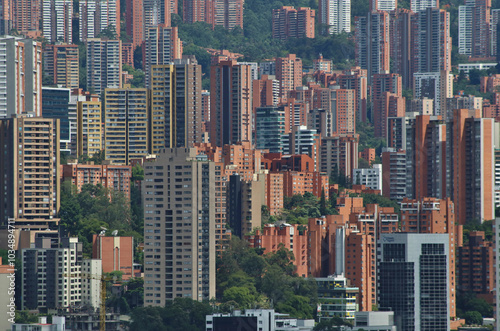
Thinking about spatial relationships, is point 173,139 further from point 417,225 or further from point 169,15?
point 169,15

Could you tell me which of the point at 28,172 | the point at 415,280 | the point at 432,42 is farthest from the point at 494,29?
the point at 415,280

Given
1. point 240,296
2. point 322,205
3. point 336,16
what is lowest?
point 240,296

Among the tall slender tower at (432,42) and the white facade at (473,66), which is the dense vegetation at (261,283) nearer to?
the tall slender tower at (432,42)

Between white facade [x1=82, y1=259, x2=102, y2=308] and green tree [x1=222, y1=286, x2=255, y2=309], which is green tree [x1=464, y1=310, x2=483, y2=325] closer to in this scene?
green tree [x1=222, y1=286, x2=255, y2=309]

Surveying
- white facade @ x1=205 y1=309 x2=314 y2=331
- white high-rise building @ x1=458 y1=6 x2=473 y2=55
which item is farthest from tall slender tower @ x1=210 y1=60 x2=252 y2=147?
white high-rise building @ x1=458 y1=6 x2=473 y2=55

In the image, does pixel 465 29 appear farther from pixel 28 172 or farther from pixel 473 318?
pixel 473 318

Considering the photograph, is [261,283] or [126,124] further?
[126,124]
